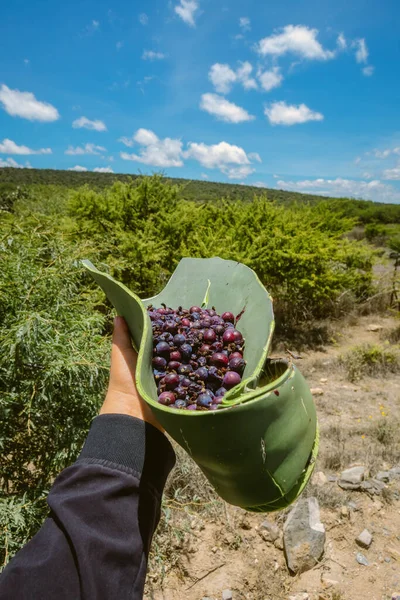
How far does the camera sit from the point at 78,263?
2.45 metres

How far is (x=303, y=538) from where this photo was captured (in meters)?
2.75

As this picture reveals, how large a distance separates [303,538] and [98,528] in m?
2.47

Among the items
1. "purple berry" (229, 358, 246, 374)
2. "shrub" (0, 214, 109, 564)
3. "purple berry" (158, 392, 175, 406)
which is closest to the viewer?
"purple berry" (158, 392, 175, 406)

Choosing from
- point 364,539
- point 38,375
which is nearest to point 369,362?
point 364,539

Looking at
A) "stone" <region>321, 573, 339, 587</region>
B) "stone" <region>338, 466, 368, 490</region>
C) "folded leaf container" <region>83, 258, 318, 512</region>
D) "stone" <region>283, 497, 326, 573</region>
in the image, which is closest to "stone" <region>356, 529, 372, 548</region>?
"stone" <region>283, 497, 326, 573</region>

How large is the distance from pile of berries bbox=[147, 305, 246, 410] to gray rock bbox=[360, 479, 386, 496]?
303 cm

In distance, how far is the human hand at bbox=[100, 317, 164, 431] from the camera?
1223 millimetres

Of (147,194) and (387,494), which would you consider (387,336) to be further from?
(147,194)

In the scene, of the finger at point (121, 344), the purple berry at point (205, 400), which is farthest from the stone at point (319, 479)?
the purple berry at point (205, 400)

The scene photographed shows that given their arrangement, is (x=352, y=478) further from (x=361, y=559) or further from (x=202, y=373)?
(x=202, y=373)

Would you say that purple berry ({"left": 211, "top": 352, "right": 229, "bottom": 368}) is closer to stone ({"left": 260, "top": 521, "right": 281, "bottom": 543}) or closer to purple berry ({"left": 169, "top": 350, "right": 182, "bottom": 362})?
purple berry ({"left": 169, "top": 350, "right": 182, "bottom": 362})

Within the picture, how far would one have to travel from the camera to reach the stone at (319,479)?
3486 mm

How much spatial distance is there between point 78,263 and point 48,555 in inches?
73.8

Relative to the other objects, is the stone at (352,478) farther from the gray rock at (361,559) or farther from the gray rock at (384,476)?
the gray rock at (361,559)
